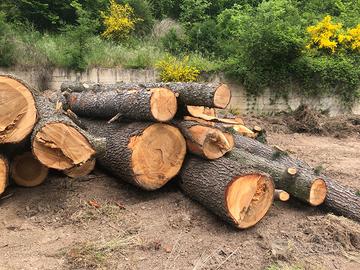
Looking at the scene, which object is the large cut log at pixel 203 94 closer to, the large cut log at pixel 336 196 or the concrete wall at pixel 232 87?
the large cut log at pixel 336 196

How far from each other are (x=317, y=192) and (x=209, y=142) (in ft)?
3.96

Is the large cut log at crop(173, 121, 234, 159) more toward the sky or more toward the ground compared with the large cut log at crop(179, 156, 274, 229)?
more toward the sky

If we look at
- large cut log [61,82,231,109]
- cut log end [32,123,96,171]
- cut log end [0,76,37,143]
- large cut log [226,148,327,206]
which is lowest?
large cut log [226,148,327,206]

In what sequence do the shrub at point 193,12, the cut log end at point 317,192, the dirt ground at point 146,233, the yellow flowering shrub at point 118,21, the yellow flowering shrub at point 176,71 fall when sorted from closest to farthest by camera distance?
the dirt ground at point 146,233 → the cut log end at point 317,192 → the yellow flowering shrub at point 176,71 → the yellow flowering shrub at point 118,21 → the shrub at point 193,12

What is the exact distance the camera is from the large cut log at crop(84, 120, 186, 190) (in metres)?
4.72

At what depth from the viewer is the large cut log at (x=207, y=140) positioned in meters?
4.68

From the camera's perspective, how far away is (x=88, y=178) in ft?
17.2

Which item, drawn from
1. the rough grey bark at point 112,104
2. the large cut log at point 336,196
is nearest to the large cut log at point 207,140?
the rough grey bark at point 112,104

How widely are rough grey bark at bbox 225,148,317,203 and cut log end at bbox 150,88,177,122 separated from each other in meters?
0.73

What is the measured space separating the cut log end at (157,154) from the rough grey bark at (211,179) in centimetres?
15

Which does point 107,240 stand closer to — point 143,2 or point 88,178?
point 88,178

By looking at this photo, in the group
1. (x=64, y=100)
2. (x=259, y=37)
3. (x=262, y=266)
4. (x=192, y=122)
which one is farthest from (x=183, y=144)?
(x=259, y=37)

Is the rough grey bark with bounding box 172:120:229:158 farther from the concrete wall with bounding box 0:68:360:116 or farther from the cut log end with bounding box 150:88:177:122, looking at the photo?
the concrete wall with bounding box 0:68:360:116

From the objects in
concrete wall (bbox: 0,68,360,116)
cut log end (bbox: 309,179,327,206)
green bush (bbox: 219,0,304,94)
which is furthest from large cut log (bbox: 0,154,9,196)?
green bush (bbox: 219,0,304,94)
